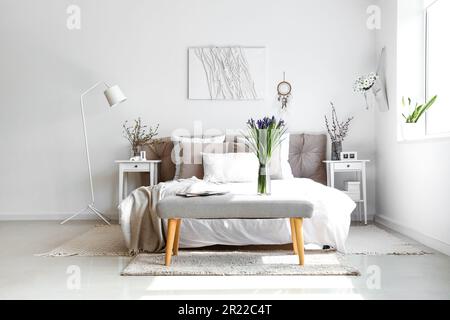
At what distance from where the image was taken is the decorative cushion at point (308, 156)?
6.05 m

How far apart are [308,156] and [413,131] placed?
1.37 m

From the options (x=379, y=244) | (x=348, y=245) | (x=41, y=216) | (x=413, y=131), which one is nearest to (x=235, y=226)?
(x=348, y=245)

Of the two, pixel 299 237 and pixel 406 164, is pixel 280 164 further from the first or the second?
pixel 299 237

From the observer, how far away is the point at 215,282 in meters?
3.24

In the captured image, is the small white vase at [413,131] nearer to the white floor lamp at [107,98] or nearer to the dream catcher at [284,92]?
the dream catcher at [284,92]

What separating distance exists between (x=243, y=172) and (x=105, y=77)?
2262 mm

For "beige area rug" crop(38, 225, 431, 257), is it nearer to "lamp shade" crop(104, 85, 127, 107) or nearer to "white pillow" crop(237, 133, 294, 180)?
"white pillow" crop(237, 133, 294, 180)

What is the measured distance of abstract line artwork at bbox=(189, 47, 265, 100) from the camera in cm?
623

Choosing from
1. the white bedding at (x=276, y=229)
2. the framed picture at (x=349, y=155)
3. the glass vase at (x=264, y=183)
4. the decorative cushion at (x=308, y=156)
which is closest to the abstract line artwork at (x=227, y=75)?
the decorative cushion at (x=308, y=156)

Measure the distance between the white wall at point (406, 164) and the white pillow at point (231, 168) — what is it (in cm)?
147

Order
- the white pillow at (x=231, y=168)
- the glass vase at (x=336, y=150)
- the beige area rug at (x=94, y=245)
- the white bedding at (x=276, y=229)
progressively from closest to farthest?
the white bedding at (x=276, y=229) → the beige area rug at (x=94, y=245) → the white pillow at (x=231, y=168) → the glass vase at (x=336, y=150)

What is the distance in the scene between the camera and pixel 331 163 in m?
5.76
